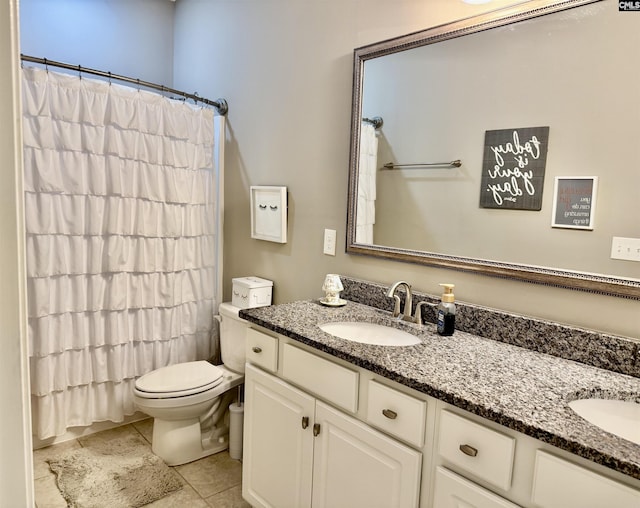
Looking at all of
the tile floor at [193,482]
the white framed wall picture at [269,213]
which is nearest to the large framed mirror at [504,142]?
the white framed wall picture at [269,213]

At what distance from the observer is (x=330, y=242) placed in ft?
7.02

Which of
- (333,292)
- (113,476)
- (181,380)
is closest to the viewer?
(333,292)

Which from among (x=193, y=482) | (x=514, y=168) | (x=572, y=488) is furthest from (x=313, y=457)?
(x=514, y=168)

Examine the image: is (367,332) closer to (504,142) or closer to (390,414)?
(390,414)

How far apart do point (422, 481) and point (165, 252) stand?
6.16ft

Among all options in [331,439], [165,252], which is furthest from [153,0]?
[331,439]

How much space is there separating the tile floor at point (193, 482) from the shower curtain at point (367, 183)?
132 cm

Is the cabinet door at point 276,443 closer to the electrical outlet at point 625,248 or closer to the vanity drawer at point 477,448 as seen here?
the vanity drawer at point 477,448

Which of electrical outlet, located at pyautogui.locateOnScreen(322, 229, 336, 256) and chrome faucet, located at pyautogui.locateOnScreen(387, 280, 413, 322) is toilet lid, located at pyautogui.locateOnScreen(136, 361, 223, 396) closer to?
electrical outlet, located at pyautogui.locateOnScreen(322, 229, 336, 256)

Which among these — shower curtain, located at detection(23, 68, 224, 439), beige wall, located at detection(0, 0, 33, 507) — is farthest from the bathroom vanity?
shower curtain, located at detection(23, 68, 224, 439)

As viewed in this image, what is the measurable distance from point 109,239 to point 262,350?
1.19 meters

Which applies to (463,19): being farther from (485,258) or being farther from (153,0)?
(153,0)

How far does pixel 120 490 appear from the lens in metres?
2.01

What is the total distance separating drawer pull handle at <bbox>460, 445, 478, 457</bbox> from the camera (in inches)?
40.4
